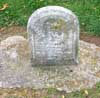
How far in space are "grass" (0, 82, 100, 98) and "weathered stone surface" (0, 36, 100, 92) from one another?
0.07m

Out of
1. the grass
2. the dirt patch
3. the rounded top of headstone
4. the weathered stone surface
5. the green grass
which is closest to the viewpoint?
the rounded top of headstone

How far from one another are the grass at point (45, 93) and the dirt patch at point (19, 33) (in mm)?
1443

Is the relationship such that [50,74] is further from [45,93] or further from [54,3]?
[54,3]

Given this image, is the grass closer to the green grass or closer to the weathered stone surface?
the weathered stone surface

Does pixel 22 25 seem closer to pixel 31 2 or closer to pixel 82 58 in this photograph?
pixel 31 2

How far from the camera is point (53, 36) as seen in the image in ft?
17.7

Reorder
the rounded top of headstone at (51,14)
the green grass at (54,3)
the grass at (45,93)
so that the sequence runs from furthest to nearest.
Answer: the green grass at (54,3) → the grass at (45,93) → the rounded top of headstone at (51,14)

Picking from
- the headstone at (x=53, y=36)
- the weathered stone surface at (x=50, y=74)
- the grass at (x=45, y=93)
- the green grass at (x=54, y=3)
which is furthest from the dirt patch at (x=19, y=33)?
the grass at (x=45, y=93)

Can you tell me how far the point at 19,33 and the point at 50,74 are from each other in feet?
5.21

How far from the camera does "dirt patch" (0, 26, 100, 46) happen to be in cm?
666

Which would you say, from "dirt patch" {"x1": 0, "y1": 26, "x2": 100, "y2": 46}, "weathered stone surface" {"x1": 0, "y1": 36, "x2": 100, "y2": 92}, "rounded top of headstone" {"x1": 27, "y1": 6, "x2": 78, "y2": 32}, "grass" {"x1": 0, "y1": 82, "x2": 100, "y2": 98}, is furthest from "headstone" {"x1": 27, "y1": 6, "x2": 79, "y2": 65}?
"dirt patch" {"x1": 0, "y1": 26, "x2": 100, "y2": 46}

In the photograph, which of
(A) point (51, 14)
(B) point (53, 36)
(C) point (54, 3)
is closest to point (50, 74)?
(B) point (53, 36)

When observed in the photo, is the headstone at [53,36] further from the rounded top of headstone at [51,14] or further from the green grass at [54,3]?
the green grass at [54,3]

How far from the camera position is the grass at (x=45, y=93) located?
529 cm
